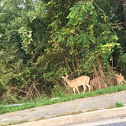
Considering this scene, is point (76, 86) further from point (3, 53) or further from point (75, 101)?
point (3, 53)

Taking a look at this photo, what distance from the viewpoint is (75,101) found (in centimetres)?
781

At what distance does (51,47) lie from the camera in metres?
11.1

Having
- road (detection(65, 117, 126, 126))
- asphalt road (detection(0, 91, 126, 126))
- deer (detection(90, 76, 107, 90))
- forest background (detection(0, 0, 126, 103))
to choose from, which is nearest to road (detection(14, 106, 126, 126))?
road (detection(65, 117, 126, 126))

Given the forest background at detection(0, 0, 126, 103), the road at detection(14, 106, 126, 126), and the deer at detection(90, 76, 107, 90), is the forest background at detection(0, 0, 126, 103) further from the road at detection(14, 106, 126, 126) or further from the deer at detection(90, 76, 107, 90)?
the road at detection(14, 106, 126, 126)

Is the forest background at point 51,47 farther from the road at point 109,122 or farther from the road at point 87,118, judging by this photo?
the road at point 109,122

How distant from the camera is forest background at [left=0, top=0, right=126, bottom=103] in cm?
1000

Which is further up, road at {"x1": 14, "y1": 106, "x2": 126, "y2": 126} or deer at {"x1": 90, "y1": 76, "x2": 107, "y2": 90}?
road at {"x1": 14, "y1": 106, "x2": 126, "y2": 126}

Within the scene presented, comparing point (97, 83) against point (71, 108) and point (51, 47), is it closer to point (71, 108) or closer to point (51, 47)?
point (51, 47)

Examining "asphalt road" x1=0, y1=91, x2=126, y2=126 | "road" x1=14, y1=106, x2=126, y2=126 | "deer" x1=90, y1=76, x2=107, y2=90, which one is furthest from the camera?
"deer" x1=90, y1=76, x2=107, y2=90

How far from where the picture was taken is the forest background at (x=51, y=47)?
1000 cm

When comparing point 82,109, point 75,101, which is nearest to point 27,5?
point 75,101

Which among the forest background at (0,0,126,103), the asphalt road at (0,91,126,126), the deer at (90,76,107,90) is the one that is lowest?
the deer at (90,76,107,90)

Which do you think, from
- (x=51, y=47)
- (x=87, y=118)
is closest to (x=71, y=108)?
(x=87, y=118)

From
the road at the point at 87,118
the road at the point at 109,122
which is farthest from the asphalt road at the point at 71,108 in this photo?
the road at the point at 109,122
